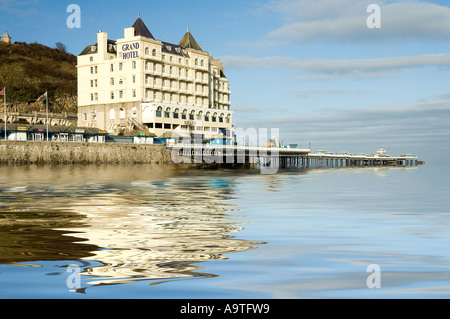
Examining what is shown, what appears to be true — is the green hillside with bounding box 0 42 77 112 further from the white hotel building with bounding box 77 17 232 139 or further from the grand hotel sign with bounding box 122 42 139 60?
the grand hotel sign with bounding box 122 42 139 60

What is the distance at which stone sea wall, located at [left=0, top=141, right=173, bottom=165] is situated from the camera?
68.9 meters

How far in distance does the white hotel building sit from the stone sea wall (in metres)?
10.5

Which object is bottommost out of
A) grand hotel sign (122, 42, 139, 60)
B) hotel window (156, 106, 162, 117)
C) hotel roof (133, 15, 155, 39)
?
hotel window (156, 106, 162, 117)

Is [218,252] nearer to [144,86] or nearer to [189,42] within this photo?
[144,86]

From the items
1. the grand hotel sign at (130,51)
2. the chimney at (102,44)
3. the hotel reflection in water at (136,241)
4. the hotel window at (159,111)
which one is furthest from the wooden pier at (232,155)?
the hotel reflection in water at (136,241)

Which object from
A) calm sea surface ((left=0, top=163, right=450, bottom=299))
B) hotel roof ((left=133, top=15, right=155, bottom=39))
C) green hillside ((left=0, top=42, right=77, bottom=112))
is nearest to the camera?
calm sea surface ((left=0, top=163, right=450, bottom=299))

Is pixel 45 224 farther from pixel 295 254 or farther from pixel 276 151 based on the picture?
pixel 276 151

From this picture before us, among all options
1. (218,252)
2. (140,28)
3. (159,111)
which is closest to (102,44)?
(140,28)

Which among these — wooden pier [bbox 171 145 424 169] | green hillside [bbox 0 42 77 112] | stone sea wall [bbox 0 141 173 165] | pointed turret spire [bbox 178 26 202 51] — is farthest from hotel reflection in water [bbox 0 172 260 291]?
green hillside [bbox 0 42 77 112]

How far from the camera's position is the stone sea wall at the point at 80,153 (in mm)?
68938

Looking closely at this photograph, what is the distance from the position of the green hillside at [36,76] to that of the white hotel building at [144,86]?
100ft

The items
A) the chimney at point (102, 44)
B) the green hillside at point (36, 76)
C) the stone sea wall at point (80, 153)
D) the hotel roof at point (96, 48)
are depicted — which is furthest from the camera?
the green hillside at point (36, 76)

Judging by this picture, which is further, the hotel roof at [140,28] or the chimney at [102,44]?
the chimney at [102,44]

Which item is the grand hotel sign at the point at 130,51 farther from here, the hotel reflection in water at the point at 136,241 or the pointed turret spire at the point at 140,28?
→ the hotel reflection in water at the point at 136,241
